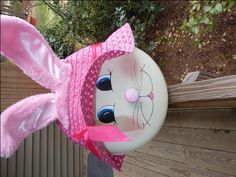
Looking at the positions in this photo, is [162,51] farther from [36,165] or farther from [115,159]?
[36,165]

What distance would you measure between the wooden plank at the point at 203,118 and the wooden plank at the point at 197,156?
0.08 metres

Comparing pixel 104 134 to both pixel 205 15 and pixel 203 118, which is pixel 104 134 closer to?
pixel 203 118

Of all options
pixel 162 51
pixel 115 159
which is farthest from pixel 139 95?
pixel 162 51

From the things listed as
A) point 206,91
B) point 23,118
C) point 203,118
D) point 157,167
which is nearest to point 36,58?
point 23,118

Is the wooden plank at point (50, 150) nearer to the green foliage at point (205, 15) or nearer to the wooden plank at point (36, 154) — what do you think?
the wooden plank at point (36, 154)

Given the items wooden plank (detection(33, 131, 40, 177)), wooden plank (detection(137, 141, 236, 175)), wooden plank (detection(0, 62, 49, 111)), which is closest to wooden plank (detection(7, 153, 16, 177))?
wooden plank (detection(33, 131, 40, 177))

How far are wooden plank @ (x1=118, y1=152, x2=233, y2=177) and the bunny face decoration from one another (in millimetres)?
425

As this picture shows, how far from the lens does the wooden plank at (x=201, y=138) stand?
1.05 meters

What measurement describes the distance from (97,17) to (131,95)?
110cm

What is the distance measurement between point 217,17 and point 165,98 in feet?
2.38

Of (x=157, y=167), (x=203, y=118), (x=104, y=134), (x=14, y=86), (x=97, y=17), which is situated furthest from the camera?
(x=97, y=17)

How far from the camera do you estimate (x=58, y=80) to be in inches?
30.8

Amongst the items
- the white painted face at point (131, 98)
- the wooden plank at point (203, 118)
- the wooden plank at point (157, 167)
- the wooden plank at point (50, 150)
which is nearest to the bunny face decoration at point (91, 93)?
the white painted face at point (131, 98)

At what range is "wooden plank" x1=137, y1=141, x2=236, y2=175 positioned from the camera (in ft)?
3.49
